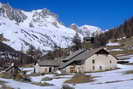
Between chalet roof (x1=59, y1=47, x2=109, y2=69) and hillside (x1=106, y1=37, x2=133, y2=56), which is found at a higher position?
hillside (x1=106, y1=37, x2=133, y2=56)

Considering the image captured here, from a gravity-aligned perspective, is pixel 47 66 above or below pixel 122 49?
below

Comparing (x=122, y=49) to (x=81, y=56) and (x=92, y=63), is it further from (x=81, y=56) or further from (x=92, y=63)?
(x=92, y=63)

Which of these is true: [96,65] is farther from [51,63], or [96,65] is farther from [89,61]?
[51,63]

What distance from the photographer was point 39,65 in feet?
366

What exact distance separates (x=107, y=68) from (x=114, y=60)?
12.9ft

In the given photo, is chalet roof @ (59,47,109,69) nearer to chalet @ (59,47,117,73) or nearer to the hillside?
chalet @ (59,47,117,73)

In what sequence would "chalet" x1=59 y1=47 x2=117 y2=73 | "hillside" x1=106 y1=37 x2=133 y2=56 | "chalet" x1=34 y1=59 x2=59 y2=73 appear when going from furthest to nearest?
"hillside" x1=106 y1=37 x2=133 y2=56, "chalet" x1=34 y1=59 x2=59 y2=73, "chalet" x1=59 y1=47 x2=117 y2=73

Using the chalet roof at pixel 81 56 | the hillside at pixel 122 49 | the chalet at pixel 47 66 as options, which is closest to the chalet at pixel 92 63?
the chalet roof at pixel 81 56

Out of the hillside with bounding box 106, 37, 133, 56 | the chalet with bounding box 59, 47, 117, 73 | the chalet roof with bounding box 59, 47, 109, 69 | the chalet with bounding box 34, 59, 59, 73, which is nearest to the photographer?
the chalet with bounding box 59, 47, 117, 73

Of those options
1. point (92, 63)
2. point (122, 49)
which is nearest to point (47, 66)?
point (92, 63)

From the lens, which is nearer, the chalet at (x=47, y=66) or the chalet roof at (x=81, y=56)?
the chalet roof at (x=81, y=56)

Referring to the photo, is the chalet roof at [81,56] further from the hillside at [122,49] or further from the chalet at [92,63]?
the hillside at [122,49]

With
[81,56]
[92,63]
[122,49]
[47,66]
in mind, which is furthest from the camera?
[122,49]

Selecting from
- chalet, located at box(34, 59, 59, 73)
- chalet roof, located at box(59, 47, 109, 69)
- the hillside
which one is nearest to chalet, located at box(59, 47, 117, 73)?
chalet roof, located at box(59, 47, 109, 69)
